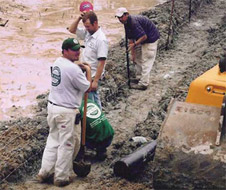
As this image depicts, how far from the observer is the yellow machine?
16.7ft

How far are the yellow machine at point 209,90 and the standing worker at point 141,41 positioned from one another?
3650 mm

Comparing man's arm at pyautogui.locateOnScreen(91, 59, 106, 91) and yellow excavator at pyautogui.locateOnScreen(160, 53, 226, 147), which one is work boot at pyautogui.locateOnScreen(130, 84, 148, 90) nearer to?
man's arm at pyautogui.locateOnScreen(91, 59, 106, 91)

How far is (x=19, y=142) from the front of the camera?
6.58 m

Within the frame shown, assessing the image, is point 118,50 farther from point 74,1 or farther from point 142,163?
point 74,1

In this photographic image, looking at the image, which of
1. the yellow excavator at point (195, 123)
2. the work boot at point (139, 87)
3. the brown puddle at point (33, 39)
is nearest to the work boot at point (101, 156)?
the yellow excavator at point (195, 123)

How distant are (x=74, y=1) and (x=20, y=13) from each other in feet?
10.9

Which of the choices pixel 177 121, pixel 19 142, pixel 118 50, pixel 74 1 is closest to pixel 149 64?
pixel 118 50

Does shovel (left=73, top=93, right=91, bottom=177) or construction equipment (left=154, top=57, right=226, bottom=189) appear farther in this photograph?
shovel (left=73, top=93, right=91, bottom=177)

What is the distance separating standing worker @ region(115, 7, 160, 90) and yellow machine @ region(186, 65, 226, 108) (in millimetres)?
3650

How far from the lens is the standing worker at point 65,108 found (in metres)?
5.28

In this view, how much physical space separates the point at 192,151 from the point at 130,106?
4.57m

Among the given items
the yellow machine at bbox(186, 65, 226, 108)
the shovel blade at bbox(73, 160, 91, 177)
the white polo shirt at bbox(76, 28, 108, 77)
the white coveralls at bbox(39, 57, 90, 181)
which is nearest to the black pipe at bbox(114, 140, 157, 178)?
the shovel blade at bbox(73, 160, 91, 177)

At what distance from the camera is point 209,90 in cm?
512

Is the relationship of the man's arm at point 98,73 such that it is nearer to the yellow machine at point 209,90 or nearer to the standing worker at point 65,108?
the standing worker at point 65,108
